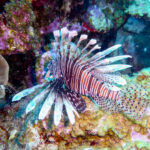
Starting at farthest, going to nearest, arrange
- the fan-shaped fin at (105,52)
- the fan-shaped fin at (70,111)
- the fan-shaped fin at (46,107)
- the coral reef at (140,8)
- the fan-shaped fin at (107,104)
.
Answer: the coral reef at (140,8) < the fan-shaped fin at (107,104) < the fan-shaped fin at (105,52) < the fan-shaped fin at (70,111) < the fan-shaped fin at (46,107)

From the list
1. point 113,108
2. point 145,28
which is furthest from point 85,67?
point 145,28

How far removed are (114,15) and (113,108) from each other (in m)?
4.57

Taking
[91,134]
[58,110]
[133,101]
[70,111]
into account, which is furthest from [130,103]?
[58,110]

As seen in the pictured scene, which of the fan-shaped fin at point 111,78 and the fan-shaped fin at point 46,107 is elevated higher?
the fan-shaped fin at point 111,78

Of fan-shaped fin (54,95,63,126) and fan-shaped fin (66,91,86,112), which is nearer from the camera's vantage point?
fan-shaped fin (54,95,63,126)

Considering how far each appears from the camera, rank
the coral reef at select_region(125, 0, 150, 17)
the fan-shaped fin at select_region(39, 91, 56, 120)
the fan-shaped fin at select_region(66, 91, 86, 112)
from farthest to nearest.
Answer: the coral reef at select_region(125, 0, 150, 17) < the fan-shaped fin at select_region(66, 91, 86, 112) < the fan-shaped fin at select_region(39, 91, 56, 120)

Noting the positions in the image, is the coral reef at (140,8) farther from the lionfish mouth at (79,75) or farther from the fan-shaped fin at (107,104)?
the fan-shaped fin at (107,104)

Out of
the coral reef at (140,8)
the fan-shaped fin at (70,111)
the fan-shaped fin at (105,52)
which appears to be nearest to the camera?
the fan-shaped fin at (70,111)

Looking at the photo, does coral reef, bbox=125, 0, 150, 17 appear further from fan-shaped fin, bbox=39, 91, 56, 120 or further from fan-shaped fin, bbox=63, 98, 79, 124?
fan-shaped fin, bbox=39, 91, 56, 120

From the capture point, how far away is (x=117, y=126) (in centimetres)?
253

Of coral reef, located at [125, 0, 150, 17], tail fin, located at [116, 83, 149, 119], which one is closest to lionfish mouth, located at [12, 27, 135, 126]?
tail fin, located at [116, 83, 149, 119]

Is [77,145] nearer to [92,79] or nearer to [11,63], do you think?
[92,79]

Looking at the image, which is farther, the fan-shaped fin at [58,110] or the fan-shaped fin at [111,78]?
the fan-shaped fin at [111,78]

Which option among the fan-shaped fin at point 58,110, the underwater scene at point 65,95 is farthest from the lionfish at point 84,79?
the fan-shaped fin at point 58,110
